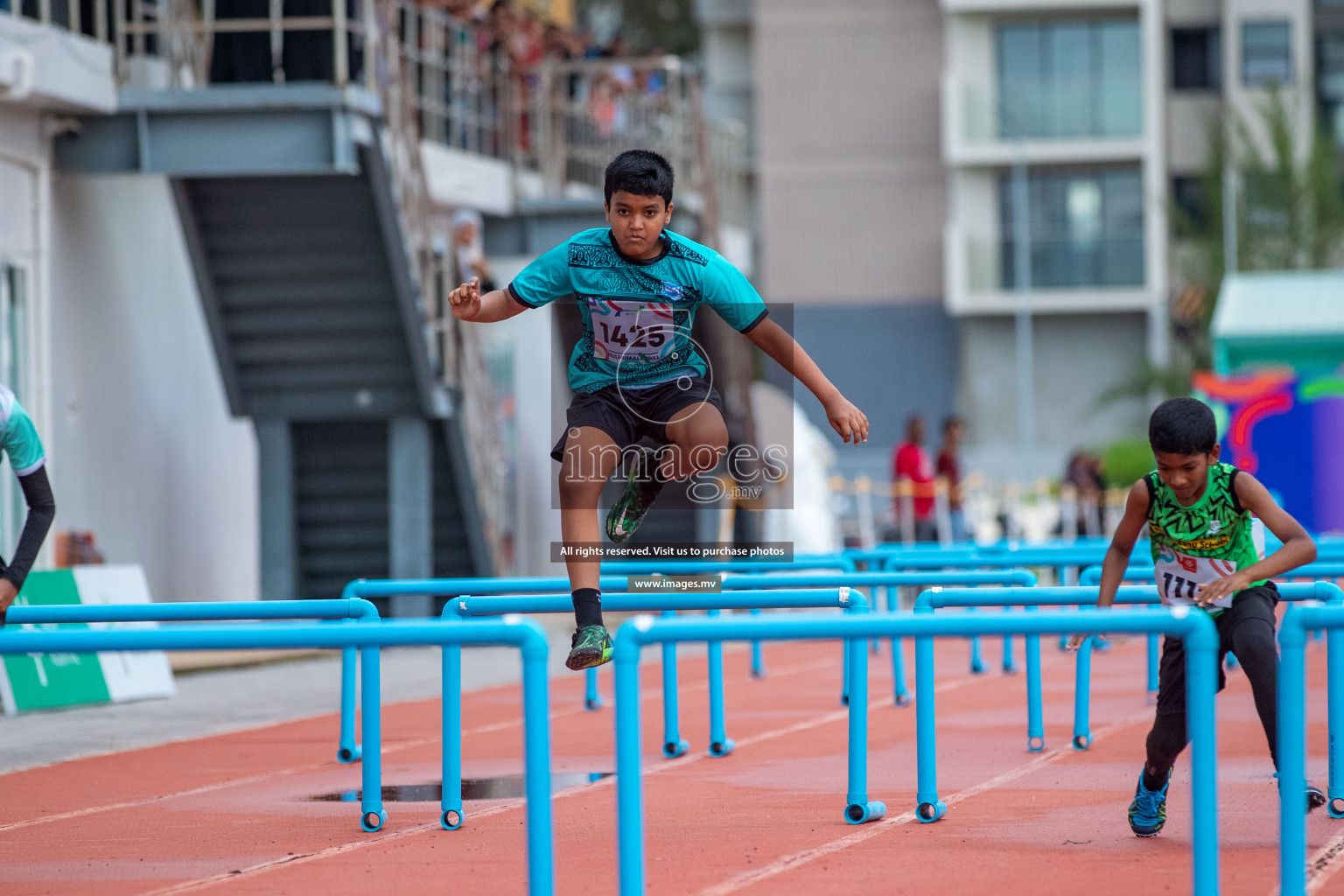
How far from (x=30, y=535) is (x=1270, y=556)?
164 inches

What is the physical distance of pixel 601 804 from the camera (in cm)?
770

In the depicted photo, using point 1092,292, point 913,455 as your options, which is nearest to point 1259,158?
point 1092,292

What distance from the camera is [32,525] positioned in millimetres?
6656

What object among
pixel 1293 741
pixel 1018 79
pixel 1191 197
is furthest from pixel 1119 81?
pixel 1293 741

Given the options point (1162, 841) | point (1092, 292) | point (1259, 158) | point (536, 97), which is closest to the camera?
point (1162, 841)

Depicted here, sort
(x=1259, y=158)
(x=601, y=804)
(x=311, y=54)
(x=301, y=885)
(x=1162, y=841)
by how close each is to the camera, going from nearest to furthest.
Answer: (x=301, y=885) < (x=1162, y=841) < (x=601, y=804) < (x=311, y=54) < (x=1259, y=158)

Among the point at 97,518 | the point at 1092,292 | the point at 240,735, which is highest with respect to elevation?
the point at 1092,292

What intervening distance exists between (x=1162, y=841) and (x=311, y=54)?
10402 mm

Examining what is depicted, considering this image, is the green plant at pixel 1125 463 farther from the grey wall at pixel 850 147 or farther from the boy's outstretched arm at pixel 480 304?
the boy's outstretched arm at pixel 480 304

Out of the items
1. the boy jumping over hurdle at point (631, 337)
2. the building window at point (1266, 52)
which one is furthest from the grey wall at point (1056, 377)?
the boy jumping over hurdle at point (631, 337)

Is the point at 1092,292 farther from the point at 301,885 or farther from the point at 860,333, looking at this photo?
the point at 301,885

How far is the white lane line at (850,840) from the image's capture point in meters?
5.87

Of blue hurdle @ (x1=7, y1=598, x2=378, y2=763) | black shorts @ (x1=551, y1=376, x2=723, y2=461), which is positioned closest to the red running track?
blue hurdle @ (x1=7, y1=598, x2=378, y2=763)

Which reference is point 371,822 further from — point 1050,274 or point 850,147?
point 850,147
